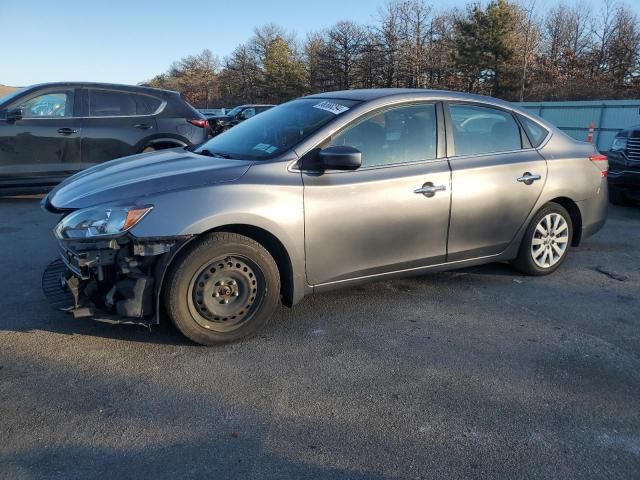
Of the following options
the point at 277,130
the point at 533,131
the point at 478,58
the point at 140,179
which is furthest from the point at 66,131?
the point at 478,58

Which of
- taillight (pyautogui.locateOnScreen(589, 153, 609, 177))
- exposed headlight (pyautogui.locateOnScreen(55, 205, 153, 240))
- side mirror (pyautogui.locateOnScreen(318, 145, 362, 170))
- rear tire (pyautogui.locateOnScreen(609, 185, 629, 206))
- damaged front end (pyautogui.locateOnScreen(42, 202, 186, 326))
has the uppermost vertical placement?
side mirror (pyautogui.locateOnScreen(318, 145, 362, 170))

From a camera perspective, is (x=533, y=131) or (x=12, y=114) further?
(x=12, y=114)

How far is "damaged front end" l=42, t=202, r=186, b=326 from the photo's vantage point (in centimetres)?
317

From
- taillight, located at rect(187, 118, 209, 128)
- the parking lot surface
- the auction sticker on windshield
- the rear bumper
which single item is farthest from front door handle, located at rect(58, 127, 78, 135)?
the rear bumper

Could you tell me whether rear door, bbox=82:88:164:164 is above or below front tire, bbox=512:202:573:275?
above

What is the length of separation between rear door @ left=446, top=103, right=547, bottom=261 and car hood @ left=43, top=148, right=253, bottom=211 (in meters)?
1.77

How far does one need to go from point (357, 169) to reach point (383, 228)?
0.48 metres

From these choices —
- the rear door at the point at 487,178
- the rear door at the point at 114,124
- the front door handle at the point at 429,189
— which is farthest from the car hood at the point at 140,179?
the rear door at the point at 114,124

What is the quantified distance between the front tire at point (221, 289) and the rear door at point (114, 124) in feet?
17.1

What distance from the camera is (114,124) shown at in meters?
7.85

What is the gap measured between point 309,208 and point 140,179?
1129 millimetres

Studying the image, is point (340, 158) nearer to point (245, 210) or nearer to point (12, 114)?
point (245, 210)

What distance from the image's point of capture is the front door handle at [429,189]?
4008 mm

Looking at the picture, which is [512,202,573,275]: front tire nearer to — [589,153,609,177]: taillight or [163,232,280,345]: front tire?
[589,153,609,177]: taillight
